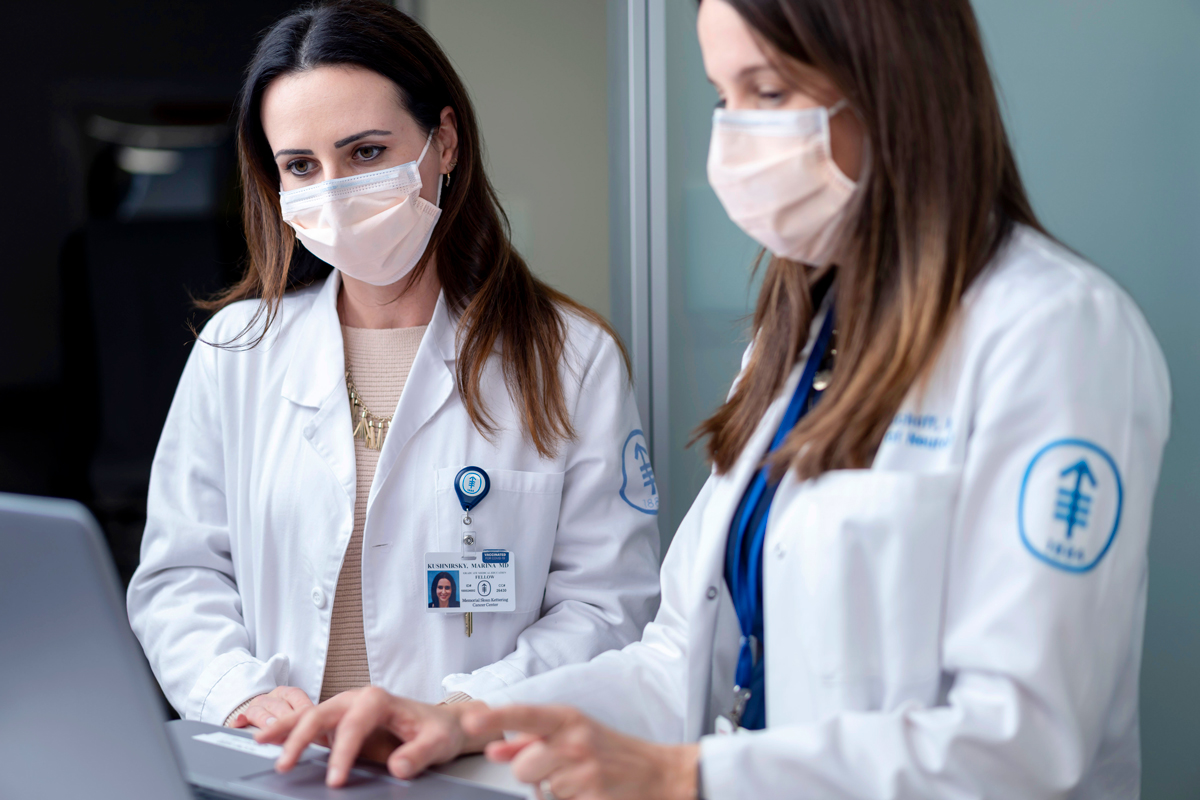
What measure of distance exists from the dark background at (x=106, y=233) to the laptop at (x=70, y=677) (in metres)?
1.82

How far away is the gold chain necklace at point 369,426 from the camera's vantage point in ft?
5.02

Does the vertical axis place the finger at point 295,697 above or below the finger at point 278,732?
below

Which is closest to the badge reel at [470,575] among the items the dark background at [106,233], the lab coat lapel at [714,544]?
the lab coat lapel at [714,544]

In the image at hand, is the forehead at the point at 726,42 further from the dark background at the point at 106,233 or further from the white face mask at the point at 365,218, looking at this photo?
the dark background at the point at 106,233

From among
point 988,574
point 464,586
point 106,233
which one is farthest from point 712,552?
point 106,233

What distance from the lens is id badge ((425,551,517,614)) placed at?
4.72 feet

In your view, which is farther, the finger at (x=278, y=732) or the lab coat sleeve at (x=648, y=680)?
the lab coat sleeve at (x=648, y=680)

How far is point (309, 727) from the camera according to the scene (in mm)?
884

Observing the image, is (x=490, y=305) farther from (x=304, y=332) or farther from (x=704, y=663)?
(x=704, y=663)

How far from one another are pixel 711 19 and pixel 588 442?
735 mm

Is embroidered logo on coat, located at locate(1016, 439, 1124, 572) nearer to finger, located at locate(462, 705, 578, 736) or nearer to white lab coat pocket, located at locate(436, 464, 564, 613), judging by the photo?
finger, located at locate(462, 705, 578, 736)

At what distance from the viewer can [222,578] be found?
5.25 ft

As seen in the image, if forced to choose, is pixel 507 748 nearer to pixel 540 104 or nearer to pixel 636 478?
pixel 636 478

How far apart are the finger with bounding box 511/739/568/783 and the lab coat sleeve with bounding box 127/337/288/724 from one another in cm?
77
